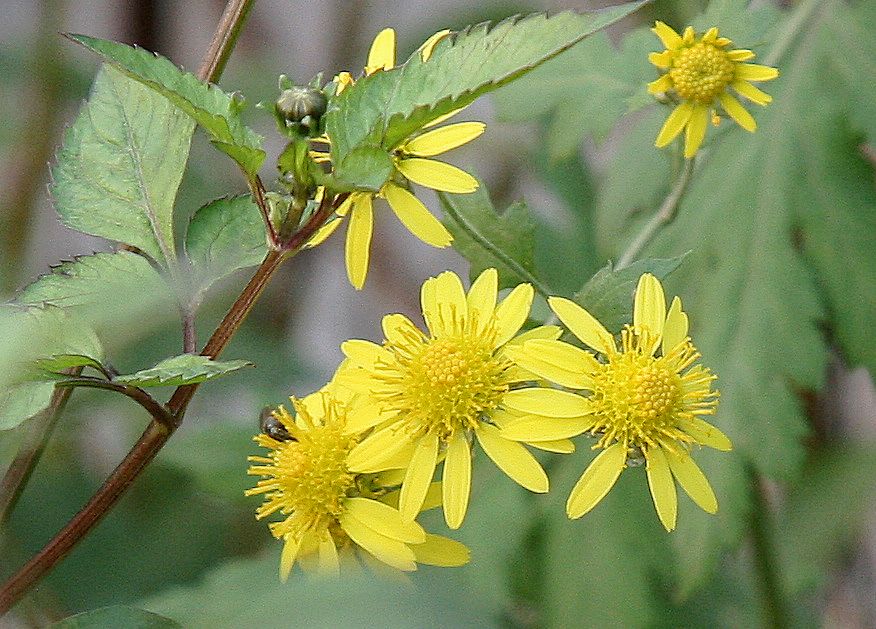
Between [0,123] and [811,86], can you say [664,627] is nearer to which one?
[811,86]

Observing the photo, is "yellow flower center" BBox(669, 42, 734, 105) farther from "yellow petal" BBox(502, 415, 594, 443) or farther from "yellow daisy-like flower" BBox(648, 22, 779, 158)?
"yellow petal" BBox(502, 415, 594, 443)

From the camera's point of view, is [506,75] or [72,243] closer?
[506,75]

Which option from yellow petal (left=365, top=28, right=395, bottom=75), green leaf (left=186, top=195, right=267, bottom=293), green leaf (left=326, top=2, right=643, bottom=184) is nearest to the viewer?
green leaf (left=326, top=2, right=643, bottom=184)

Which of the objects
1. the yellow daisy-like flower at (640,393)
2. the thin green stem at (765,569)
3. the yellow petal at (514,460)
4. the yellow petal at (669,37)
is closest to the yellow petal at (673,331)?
the yellow daisy-like flower at (640,393)

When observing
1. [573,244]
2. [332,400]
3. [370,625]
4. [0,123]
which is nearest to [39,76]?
[0,123]

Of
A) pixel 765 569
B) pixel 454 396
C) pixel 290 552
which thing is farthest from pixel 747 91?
pixel 765 569

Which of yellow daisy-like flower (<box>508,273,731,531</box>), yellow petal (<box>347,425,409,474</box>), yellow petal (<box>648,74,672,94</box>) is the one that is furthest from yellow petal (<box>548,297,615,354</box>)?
yellow petal (<box>648,74,672,94</box>)
